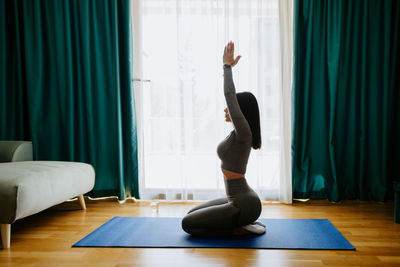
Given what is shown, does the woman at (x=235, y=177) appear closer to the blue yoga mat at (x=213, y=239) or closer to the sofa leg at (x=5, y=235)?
the blue yoga mat at (x=213, y=239)

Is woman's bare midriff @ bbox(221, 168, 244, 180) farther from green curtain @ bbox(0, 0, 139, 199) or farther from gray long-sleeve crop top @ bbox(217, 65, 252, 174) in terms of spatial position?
green curtain @ bbox(0, 0, 139, 199)

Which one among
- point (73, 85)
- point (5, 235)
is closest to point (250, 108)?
point (5, 235)

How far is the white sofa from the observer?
1851 mm

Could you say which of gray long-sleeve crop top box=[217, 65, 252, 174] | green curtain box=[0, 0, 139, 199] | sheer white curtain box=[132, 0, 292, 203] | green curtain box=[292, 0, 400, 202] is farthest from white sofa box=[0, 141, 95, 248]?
green curtain box=[292, 0, 400, 202]

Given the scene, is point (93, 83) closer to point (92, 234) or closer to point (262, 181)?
point (92, 234)

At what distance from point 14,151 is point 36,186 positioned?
0.87m

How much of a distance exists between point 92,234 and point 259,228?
3.84 ft

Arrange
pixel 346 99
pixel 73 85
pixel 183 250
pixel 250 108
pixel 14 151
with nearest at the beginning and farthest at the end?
pixel 183 250 < pixel 250 108 < pixel 14 151 < pixel 346 99 < pixel 73 85

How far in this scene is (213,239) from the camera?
1.98 m

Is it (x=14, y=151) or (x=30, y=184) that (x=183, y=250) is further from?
(x=14, y=151)

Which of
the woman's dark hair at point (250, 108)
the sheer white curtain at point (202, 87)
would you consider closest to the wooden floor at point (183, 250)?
the sheer white curtain at point (202, 87)

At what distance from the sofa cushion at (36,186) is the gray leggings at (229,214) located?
1.00 metres

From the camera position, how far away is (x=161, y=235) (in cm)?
207

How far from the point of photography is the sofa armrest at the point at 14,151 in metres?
2.62
